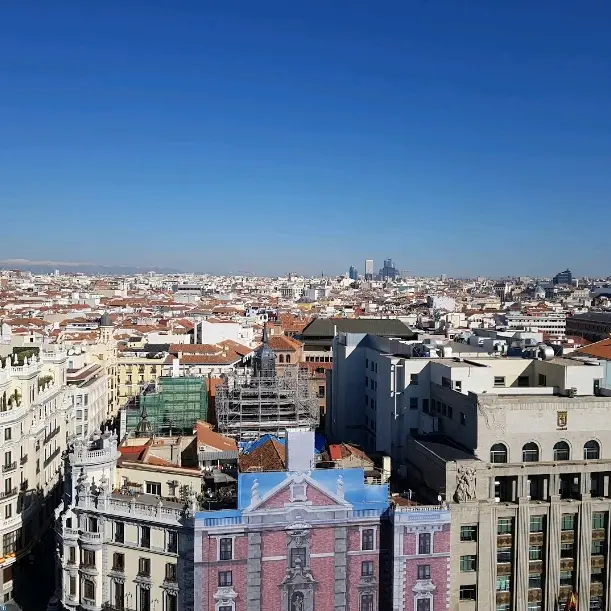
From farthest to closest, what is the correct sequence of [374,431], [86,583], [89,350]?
[89,350] → [374,431] → [86,583]

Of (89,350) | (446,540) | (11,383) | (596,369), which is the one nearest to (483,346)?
(596,369)

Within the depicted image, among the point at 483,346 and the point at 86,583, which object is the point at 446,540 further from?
the point at 483,346

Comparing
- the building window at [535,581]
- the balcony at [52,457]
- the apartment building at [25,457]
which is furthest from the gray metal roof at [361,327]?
the building window at [535,581]

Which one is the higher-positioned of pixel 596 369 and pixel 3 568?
pixel 596 369

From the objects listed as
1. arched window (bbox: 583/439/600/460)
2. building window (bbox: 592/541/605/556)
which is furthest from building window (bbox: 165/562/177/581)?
arched window (bbox: 583/439/600/460)

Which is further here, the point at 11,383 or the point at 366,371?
the point at 366,371

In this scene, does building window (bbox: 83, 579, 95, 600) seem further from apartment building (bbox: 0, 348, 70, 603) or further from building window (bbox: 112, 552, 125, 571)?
apartment building (bbox: 0, 348, 70, 603)
